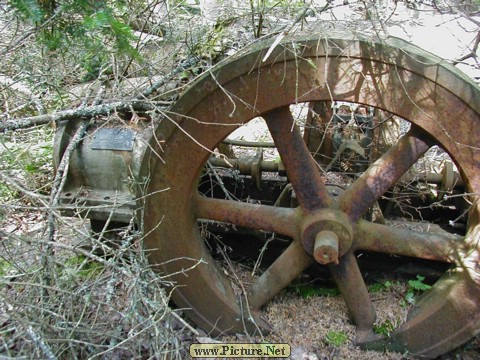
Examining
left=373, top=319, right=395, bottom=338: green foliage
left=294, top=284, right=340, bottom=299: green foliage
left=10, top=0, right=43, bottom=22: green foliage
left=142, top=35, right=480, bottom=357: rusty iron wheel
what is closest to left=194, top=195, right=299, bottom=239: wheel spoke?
left=142, top=35, right=480, bottom=357: rusty iron wheel

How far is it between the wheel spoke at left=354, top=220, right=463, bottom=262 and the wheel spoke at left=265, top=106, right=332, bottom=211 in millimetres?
248

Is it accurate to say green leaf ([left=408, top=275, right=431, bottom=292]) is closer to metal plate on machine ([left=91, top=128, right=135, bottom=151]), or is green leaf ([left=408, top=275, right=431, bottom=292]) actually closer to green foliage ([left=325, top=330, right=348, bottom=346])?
green foliage ([left=325, top=330, right=348, bottom=346])

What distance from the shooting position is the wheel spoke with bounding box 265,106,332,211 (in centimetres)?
228

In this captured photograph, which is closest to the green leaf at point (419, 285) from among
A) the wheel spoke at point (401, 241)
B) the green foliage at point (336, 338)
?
the wheel spoke at point (401, 241)

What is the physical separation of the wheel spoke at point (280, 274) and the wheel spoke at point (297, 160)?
264mm

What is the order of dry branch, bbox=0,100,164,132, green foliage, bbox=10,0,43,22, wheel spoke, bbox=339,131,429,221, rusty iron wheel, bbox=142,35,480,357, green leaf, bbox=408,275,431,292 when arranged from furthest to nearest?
1. green leaf, bbox=408,275,431,292
2. dry branch, bbox=0,100,164,132
3. wheel spoke, bbox=339,131,429,221
4. rusty iron wheel, bbox=142,35,480,357
5. green foliage, bbox=10,0,43,22

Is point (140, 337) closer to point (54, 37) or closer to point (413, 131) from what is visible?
point (54, 37)

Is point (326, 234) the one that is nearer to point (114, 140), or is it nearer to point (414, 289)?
point (414, 289)

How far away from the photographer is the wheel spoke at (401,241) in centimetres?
235

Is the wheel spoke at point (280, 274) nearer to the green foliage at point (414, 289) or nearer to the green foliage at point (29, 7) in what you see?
the green foliage at point (414, 289)

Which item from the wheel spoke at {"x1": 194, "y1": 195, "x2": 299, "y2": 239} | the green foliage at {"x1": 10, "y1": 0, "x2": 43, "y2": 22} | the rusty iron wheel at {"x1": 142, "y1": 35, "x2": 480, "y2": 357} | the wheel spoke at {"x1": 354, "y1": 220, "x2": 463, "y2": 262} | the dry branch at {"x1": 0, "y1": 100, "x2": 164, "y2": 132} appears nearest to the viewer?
the green foliage at {"x1": 10, "y1": 0, "x2": 43, "y2": 22}

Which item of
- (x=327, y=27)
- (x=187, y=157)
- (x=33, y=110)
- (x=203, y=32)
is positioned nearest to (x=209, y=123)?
(x=187, y=157)

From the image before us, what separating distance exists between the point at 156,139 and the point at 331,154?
133 centimetres

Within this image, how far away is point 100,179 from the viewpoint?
2.86 metres
